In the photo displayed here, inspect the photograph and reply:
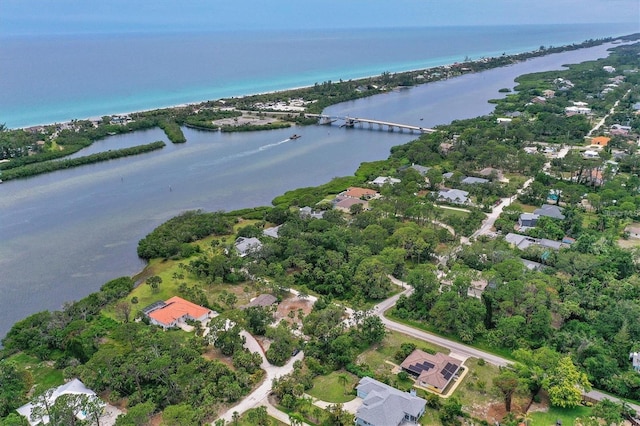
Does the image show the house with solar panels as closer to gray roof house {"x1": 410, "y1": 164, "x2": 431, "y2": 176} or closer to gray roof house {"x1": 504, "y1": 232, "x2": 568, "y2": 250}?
gray roof house {"x1": 504, "y1": 232, "x2": 568, "y2": 250}

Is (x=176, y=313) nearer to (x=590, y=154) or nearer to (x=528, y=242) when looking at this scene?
(x=528, y=242)

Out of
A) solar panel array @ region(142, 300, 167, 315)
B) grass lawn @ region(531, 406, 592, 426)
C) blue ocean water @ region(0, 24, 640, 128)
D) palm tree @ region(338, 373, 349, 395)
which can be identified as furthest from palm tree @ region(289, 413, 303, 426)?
blue ocean water @ region(0, 24, 640, 128)

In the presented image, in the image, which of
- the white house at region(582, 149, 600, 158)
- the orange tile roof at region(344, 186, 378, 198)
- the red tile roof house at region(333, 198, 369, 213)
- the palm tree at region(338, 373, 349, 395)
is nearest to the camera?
the palm tree at region(338, 373, 349, 395)

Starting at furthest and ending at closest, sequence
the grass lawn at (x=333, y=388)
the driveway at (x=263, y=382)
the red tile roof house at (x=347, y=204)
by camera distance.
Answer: the red tile roof house at (x=347, y=204) < the grass lawn at (x=333, y=388) < the driveway at (x=263, y=382)

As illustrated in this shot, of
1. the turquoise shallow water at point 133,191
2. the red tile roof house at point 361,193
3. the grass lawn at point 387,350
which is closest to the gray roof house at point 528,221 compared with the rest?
the red tile roof house at point 361,193

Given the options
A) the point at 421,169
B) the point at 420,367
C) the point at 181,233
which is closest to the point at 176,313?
the point at 181,233

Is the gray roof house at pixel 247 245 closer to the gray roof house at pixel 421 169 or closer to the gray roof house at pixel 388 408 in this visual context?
the gray roof house at pixel 388 408
